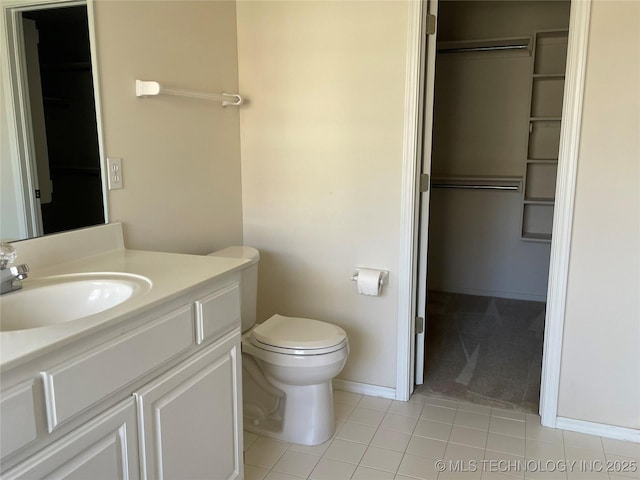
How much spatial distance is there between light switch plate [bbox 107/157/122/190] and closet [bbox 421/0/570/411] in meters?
2.36

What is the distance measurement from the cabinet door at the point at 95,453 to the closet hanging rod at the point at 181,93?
1235 mm

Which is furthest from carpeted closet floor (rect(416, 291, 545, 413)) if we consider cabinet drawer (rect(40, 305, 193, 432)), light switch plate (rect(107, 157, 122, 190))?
light switch plate (rect(107, 157, 122, 190))

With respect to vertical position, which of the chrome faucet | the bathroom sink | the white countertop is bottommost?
the bathroom sink

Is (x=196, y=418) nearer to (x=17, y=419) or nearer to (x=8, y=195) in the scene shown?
(x=17, y=419)

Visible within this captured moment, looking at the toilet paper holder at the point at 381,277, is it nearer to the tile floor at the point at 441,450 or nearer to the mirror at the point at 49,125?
the tile floor at the point at 441,450

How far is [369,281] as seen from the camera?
257 centimetres

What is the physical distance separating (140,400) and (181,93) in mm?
1374

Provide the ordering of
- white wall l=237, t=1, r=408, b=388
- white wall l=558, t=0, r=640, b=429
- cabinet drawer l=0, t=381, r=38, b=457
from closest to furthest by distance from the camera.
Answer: cabinet drawer l=0, t=381, r=38, b=457 < white wall l=558, t=0, r=640, b=429 < white wall l=237, t=1, r=408, b=388

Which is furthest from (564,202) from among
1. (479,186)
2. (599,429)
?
(479,186)

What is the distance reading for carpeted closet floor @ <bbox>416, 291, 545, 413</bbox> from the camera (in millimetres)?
2793

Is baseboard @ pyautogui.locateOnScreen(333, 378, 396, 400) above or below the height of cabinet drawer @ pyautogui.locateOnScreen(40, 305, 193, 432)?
below

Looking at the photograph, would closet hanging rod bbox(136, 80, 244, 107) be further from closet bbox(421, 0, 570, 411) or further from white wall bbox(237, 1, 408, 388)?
closet bbox(421, 0, 570, 411)

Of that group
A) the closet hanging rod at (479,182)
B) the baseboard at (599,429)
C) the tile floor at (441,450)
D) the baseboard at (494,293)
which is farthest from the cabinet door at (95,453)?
the baseboard at (494,293)

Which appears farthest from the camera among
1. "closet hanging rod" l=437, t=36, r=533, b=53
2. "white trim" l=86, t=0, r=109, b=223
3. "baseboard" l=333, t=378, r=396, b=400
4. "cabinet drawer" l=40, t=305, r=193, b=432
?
"closet hanging rod" l=437, t=36, r=533, b=53
